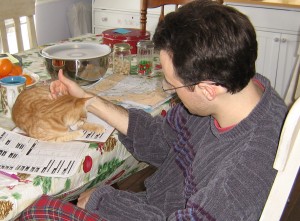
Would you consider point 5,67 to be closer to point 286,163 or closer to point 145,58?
point 145,58

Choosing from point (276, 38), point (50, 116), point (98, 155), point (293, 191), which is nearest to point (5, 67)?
point (50, 116)

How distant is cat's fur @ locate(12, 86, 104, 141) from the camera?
1.17 m

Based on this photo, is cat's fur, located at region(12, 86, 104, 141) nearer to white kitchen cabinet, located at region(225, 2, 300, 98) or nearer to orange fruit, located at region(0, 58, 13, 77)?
orange fruit, located at region(0, 58, 13, 77)

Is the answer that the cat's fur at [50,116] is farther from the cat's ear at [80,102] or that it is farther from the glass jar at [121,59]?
the glass jar at [121,59]

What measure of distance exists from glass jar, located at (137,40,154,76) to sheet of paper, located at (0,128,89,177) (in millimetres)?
600

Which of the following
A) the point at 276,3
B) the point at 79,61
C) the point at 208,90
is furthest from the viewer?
the point at 276,3

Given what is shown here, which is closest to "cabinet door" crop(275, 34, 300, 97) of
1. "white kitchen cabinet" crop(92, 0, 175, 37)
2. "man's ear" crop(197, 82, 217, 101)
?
"white kitchen cabinet" crop(92, 0, 175, 37)

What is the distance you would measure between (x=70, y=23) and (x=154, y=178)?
2.24 metres

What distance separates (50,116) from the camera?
1.17 meters

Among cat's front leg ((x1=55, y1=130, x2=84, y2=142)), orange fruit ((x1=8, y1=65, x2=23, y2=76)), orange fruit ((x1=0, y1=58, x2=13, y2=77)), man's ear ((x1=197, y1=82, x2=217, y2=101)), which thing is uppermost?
man's ear ((x1=197, y1=82, x2=217, y2=101))

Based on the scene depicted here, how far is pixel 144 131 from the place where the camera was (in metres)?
1.31

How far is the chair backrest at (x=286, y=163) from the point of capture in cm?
78

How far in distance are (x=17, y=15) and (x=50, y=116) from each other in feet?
4.40

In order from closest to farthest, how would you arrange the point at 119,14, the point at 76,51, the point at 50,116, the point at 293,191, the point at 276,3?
the point at 50,116 < the point at 76,51 < the point at 293,191 < the point at 276,3 < the point at 119,14
